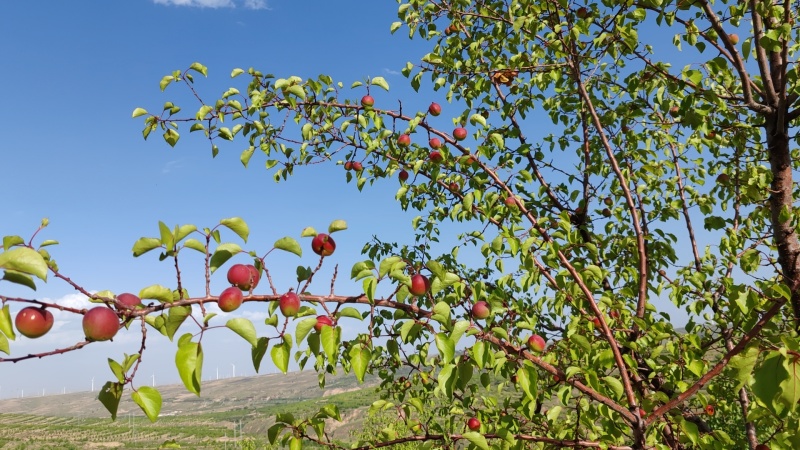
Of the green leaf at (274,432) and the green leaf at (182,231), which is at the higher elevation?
the green leaf at (182,231)

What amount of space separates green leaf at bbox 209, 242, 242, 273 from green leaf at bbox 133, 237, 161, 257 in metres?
0.15

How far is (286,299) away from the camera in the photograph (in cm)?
141

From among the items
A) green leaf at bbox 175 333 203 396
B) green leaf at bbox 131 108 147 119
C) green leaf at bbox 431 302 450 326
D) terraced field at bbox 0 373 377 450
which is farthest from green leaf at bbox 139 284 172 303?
terraced field at bbox 0 373 377 450

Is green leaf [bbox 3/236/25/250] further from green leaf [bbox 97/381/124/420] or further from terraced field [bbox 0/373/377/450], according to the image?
terraced field [bbox 0/373/377/450]

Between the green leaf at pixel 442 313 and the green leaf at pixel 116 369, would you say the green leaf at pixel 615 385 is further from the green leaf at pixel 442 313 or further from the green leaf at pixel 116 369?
the green leaf at pixel 116 369

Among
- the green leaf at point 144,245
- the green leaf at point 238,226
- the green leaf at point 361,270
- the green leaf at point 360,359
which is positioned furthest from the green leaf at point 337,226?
the green leaf at point 144,245

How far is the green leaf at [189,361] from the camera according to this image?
3.88 feet

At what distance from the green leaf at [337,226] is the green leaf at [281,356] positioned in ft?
1.35

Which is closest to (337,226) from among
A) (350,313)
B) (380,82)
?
(350,313)

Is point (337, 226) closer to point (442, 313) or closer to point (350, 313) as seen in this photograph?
point (350, 313)

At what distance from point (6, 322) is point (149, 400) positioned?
366 millimetres

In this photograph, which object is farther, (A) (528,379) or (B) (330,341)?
(A) (528,379)

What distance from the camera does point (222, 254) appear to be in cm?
142

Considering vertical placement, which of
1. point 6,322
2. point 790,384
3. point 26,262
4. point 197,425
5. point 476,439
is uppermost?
point 26,262
